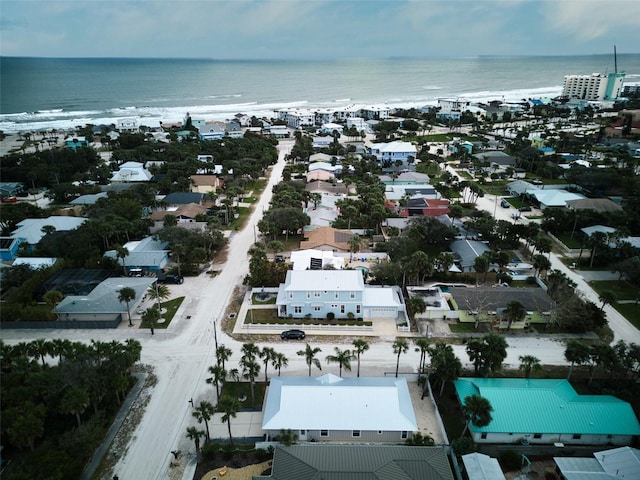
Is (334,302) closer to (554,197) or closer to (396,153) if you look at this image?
(554,197)

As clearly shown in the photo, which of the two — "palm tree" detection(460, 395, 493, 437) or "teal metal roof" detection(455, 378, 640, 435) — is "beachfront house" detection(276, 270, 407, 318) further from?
"palm tree" detection(460, 395, 493, 437)

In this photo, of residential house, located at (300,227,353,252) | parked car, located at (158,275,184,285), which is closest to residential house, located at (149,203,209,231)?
parked car, located at (158,275,184,285)

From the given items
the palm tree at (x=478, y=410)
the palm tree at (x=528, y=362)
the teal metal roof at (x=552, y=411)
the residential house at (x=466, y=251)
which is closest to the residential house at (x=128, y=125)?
the residential house at (x=466, y=251)

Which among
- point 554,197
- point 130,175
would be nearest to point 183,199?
point 130,175

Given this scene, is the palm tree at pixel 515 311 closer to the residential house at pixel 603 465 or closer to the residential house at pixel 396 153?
the residential house at pixel 603 465

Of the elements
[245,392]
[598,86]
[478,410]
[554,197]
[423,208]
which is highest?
[598,86]

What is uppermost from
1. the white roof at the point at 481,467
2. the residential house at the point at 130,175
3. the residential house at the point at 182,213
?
the residential house at the point at 130,175

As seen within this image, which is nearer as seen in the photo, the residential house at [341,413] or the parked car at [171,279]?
the residential house at [341,413]
